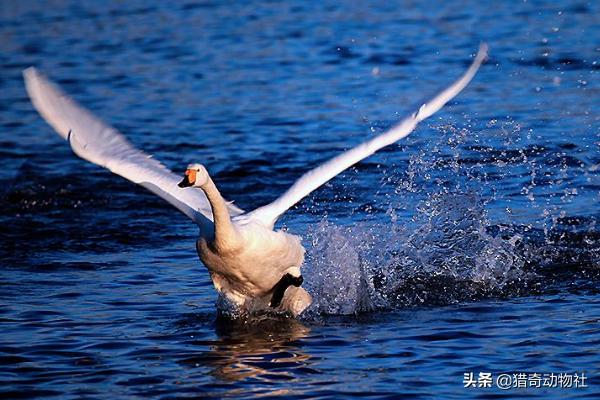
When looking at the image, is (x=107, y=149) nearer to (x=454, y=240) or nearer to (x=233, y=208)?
(x=233, y=208)

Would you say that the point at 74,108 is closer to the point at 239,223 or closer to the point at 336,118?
the point at 239,223

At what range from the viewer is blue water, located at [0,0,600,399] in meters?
8.28

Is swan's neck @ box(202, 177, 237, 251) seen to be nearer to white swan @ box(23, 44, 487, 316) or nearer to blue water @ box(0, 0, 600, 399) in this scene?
white swan @ box(23, 44, 487, 316)

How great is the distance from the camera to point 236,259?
8789 mm

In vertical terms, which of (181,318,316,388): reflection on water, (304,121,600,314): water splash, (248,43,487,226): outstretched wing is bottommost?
(181,318,316,388): reflection on water

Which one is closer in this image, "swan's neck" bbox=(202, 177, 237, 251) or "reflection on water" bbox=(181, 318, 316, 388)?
"reflection on water" bbox=(181, 318, 316, 388)

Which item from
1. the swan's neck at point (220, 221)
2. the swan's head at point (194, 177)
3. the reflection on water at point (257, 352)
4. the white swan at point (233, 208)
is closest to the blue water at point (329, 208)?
the reflection on water at point (257, 352)

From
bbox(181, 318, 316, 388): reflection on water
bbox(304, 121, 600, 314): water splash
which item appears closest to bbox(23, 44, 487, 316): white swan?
bbox(181, 318, 316, 388): reflection on water

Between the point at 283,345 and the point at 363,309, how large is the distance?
0.98 metres

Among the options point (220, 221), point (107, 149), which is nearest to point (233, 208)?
point (107, 149)

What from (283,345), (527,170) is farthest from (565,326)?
(527,170)

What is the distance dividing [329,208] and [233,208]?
2.74m

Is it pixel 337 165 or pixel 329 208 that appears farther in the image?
pixel 329 208

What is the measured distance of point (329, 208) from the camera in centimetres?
1253
